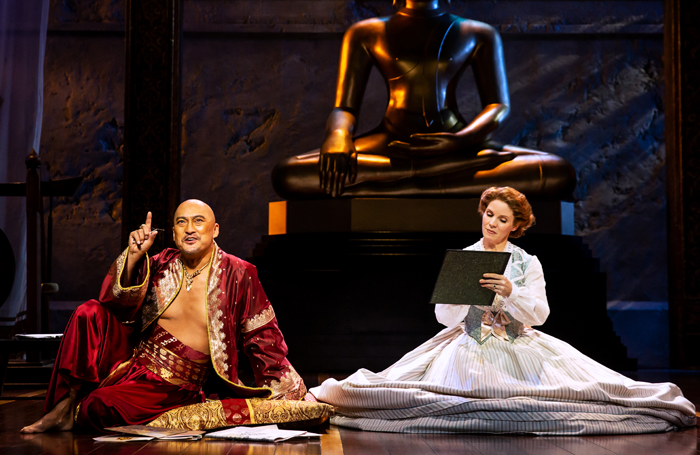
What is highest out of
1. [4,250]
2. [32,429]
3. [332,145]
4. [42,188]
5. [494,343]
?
[332,145]

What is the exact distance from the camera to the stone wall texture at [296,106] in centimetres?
640

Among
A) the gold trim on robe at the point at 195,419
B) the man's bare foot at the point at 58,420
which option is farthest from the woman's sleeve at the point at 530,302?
the man's bare foot at the point at 58,420

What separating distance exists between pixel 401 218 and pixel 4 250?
226 cm

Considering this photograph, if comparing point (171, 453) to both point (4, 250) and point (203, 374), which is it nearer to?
point (203, 374)

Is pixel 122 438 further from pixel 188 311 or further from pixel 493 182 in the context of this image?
pixel 493 182

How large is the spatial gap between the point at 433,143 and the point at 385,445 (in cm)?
286

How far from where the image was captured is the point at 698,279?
4945 millimetres

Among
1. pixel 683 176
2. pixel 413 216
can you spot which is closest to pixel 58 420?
pixel 413 216

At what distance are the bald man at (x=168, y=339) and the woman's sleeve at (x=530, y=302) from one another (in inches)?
31.0

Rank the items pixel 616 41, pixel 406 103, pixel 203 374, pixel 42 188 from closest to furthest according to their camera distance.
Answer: pixel 203 374, pixel 42 188, pixel 406 103, pixel 616 41

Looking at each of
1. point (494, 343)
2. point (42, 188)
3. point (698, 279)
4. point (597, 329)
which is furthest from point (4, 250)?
point (698, 279)

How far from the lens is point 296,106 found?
654 cm

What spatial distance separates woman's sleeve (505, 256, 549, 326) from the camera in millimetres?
2697

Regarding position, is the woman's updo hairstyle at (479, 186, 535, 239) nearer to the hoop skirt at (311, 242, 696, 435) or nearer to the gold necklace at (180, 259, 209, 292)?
the hoop skirt at (311, 242, 696, 435)
